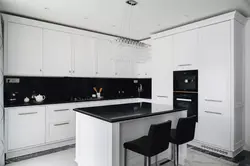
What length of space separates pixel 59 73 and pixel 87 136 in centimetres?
183

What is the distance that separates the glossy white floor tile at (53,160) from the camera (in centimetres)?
273

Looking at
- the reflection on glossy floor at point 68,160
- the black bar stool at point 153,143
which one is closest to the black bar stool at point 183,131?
the black bar stool at point 153,143

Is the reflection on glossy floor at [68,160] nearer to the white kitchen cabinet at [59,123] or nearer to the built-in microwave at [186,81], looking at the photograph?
the white kitchen cabinet at [59,123]

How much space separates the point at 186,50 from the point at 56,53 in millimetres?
2873

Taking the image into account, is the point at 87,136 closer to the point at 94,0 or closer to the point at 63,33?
the point at 94,0

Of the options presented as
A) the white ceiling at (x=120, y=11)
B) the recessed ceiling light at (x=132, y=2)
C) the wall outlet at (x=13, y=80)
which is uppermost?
the white ceiling at (x=120, y=11)

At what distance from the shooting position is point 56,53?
3607 mm

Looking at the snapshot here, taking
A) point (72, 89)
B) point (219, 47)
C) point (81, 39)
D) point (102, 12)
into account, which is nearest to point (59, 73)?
point (72, 89)

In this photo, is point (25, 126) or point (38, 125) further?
point (38, 125)

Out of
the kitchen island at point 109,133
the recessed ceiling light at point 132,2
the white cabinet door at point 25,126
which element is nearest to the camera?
the kitchen island at point 109,133

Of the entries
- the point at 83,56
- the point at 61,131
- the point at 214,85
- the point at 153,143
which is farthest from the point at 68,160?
the point at 214,85

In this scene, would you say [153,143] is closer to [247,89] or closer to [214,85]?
[214,85]

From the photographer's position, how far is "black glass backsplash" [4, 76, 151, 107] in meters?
3.41

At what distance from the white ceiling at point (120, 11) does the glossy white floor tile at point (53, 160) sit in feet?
8.71
